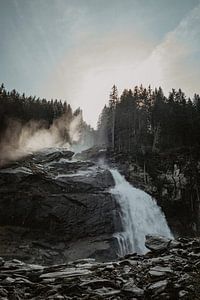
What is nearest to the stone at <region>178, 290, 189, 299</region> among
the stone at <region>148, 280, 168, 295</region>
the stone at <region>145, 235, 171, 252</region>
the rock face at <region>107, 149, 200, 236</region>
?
the stone at <region>148, 280, 168, 295</region>

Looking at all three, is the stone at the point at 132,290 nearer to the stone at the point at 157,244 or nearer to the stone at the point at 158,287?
the stone at the point at 158,287

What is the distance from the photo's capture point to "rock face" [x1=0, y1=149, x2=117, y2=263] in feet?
109

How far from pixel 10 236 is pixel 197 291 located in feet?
95.0

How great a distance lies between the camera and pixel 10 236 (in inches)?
1388

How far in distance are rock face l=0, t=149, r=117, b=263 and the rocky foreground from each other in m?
16.4

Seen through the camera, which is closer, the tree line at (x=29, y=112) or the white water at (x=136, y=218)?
the white water at (x=136, y=218)

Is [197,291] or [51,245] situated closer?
[197,291]

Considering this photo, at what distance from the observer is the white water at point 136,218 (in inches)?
1348

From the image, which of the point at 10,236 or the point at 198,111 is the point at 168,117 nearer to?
the point at 198,111

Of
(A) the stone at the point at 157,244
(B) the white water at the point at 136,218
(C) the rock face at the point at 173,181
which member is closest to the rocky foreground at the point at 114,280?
(A) the stone at the point at 157,244

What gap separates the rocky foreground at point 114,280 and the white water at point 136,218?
57.7ft

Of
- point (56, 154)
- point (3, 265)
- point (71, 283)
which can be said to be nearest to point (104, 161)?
point (56, 154)

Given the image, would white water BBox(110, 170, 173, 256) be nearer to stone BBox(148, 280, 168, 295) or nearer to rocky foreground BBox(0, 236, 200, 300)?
rocky foreground BBox(0, 236, 200, 300)

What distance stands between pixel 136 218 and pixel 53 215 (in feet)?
33.7
